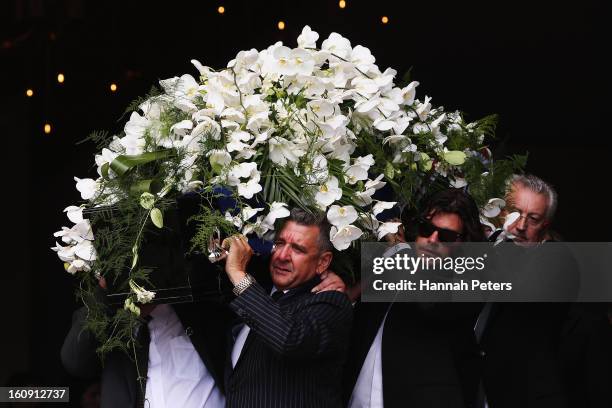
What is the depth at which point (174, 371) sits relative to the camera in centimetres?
346

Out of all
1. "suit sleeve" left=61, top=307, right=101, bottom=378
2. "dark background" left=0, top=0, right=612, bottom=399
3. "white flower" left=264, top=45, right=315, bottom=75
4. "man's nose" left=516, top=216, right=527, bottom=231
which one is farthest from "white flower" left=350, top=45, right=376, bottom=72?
"dark background" left=0, top=0, right=612, bottom=399

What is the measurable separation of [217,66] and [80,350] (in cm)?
237

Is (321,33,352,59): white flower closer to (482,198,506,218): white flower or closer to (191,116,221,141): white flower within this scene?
(191,116,221,141): white flower

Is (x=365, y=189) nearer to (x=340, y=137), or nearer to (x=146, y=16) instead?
(x=340, y=137)

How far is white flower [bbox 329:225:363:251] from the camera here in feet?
10.3

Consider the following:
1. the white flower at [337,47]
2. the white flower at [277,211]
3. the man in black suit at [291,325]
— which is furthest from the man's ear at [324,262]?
the white flower at [337,47]

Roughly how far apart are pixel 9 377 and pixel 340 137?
2.90 metres

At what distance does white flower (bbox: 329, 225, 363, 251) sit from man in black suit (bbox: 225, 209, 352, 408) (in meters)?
0.06

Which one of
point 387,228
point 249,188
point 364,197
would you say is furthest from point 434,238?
point 249,188

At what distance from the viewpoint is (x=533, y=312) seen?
3.59 metres

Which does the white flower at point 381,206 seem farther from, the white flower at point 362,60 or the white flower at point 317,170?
the white flower at point 362,60

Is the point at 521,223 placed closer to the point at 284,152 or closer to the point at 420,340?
the point at 420,340

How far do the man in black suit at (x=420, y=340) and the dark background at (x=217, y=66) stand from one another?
6.88ft

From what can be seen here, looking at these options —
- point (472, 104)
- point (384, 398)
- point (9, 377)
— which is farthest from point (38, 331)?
point (384, 398)
